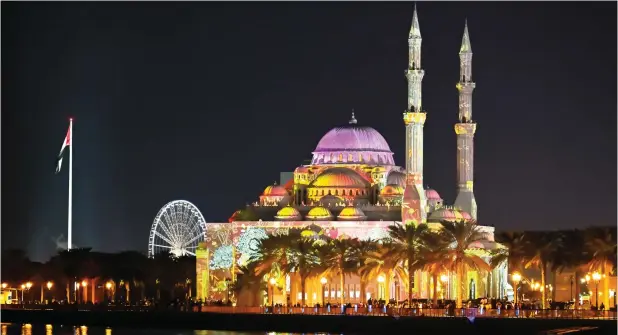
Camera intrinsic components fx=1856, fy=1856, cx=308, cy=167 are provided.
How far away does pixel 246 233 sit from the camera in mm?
136750

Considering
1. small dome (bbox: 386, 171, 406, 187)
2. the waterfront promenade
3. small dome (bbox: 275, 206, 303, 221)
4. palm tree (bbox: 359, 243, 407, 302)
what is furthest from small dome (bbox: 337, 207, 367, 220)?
the waterfront promenade

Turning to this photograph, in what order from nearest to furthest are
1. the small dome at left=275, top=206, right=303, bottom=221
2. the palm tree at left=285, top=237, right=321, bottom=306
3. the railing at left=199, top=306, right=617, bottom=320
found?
the railing at left=199, top=306, right=617, bottom=320, the palm tree at left=285, top=237, right=321, bottom=306, the small dome at left=275, top=206, right=303, bottom=221

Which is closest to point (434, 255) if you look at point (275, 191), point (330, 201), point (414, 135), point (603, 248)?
point (603, 248)

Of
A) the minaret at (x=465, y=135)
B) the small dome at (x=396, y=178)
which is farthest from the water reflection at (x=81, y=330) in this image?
the small dome at (x=396, y=178)

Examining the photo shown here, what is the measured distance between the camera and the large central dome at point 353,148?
5782 inches

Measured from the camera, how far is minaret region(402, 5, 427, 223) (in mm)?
129250

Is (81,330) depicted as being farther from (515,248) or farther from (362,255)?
(515,248)

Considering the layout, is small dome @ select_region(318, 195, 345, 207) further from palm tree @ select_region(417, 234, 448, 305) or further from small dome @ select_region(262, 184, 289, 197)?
palm tree @ select_region(417, 234, 448, 305)

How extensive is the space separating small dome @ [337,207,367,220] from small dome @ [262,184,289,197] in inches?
386

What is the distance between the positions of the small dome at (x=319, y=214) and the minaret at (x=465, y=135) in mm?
10060

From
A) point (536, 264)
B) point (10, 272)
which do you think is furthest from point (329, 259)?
point (10, 272)

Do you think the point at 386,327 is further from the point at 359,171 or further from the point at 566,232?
the point at 359,171

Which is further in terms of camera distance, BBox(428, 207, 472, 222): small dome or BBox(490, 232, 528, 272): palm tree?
BBox(428, 207, 472, 222): small dome

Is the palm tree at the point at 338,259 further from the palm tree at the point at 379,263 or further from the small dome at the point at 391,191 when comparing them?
the small dome at the point at 391,191
